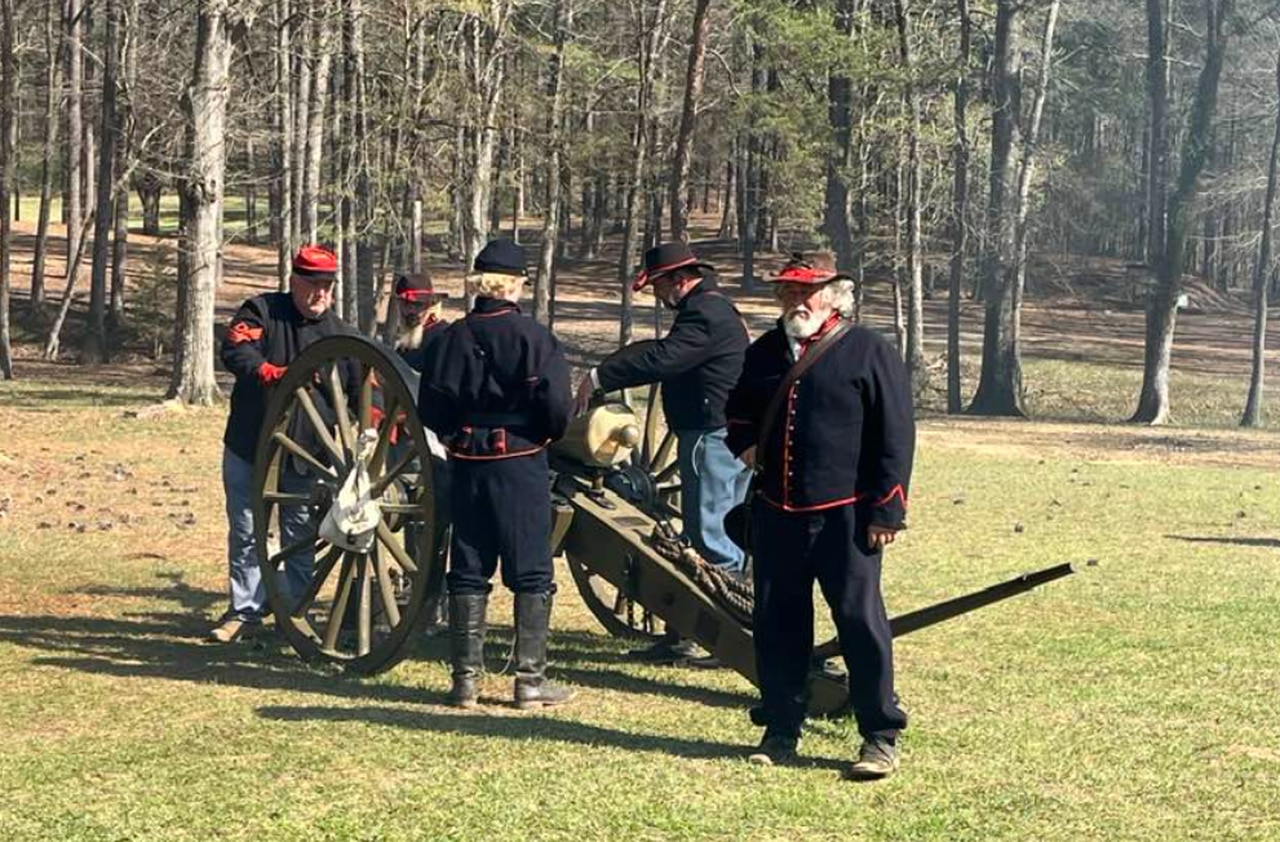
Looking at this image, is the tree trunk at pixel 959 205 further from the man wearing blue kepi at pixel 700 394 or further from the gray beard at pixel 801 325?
the gray beard at pixel 801 325

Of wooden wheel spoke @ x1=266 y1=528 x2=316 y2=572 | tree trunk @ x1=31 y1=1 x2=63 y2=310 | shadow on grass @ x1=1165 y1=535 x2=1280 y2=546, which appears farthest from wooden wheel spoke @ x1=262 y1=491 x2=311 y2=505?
tree trunk @ x1=31 y1=1 x2=63 y2=310

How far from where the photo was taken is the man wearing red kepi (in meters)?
8.30

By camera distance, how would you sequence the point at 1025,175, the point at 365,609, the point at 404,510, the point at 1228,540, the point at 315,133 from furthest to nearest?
the point at 1025,175, the point at 315,133, the point at 1228,540, the point at 365,609, the point at 404,510

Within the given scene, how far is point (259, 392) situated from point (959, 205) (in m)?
28.4

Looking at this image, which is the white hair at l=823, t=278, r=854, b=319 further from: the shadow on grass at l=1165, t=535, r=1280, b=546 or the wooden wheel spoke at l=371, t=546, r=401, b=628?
the shadow on grass at l=1165, t=535, r=1280, b=546

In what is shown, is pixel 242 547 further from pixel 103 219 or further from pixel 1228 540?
pixel 103 219

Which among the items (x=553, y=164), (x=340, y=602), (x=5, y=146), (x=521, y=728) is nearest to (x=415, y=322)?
(x=340, y=602)

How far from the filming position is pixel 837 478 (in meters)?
6.06

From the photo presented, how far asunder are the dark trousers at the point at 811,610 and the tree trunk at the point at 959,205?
88.8 ft

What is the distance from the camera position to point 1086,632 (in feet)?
30.3

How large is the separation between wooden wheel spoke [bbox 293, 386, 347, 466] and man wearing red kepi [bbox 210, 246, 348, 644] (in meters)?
0.21

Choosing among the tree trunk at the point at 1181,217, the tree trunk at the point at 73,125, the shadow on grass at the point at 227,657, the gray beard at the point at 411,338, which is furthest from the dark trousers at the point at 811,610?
the tree trunk at the point at 73,125

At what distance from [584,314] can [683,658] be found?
126 ft

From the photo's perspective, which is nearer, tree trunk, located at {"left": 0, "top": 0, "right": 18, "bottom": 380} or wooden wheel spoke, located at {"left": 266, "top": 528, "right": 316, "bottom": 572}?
wooden wheel spoke, located at {"left": 266, "top": 528, "right": 316, "bottom": 572}
